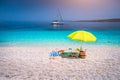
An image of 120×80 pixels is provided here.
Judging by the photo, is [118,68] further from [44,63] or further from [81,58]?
[44,63]

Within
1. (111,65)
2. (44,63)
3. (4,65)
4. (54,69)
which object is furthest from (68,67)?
(4,65)

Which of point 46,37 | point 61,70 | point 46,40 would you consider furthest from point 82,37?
point 46,37

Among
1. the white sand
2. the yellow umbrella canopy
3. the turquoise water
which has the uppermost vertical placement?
the turquoise water

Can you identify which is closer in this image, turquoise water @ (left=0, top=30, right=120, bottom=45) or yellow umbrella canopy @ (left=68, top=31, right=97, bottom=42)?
yellow umbrella canopy @ (left=68, top=31, right=97, bottom=42)

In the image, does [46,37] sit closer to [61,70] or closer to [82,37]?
[82,37]

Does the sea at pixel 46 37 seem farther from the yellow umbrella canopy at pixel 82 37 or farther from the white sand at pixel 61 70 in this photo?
the white sand at pixel 61 70

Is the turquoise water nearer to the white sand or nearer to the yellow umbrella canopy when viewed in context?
the yellow umbrella canopy

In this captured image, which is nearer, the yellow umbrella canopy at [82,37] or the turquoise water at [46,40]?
the yellow umbrella canopy at [82,37]

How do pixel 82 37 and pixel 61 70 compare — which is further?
pixel 82 37

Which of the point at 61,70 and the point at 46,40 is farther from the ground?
the point at 46,40

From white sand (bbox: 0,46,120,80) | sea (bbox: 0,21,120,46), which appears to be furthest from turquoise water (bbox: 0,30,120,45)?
white sand (bbox: 0,46,120,80)

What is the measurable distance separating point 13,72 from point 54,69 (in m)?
1.74

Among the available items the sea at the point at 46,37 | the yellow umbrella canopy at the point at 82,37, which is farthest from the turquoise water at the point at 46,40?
the yellow umbrella canopy at the point at 82,37

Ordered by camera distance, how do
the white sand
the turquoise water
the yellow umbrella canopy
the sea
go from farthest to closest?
the turquoise water, the sea, the yellow umbrella canopy, the white sand
